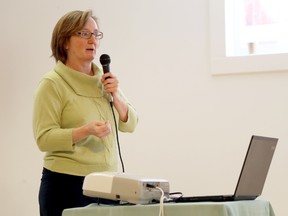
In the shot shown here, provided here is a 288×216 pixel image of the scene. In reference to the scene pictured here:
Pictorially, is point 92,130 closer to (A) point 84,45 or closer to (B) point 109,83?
(B) point 109,83

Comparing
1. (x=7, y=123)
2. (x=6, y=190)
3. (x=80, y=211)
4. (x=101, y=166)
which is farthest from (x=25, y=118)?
(x=80, y=211)

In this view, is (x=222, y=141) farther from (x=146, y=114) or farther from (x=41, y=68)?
(x=41, y=68)

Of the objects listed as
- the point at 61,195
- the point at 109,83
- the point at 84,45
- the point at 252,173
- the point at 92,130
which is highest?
the point at 84,45

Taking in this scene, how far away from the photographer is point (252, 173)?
1.68m

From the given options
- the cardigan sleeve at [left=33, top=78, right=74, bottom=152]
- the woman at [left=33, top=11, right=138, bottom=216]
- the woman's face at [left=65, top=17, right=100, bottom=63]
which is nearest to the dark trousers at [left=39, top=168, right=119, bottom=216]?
the woman at [left=33, top=11, right=138, bottom=216]

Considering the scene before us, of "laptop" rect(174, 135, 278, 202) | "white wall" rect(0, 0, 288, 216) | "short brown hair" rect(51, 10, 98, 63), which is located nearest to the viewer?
"laptop" rect(174, 135, 278, 202)

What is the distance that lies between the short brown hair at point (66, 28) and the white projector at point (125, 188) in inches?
30.3

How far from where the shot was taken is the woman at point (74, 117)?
199 cm

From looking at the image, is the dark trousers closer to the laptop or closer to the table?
the table

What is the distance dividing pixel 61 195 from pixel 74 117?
0.29m

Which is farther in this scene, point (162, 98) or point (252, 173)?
point (162, 98)

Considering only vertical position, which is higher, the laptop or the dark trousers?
the laptop

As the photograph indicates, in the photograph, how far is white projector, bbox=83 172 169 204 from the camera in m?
1.48

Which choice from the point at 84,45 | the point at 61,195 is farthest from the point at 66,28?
the point at 61,195
